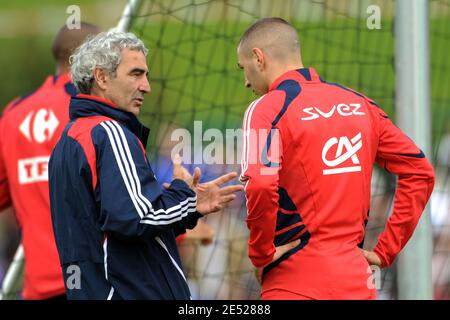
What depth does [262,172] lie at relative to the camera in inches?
150

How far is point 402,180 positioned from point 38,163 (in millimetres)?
2024

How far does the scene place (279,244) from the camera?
403 cm

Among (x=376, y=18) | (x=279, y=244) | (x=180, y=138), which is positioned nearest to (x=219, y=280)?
(x=180, y=138)

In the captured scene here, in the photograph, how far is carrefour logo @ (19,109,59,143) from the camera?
5.28 meters

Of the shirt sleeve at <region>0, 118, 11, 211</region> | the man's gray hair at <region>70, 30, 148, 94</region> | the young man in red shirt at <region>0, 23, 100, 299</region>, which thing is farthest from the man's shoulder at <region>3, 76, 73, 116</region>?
the man's gray hair at <region>70, 30, 148, 94</region>

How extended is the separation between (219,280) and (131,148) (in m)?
3.52

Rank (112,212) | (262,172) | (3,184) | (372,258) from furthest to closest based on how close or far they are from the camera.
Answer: (3,184), (372,258), (262,172), (112,212)

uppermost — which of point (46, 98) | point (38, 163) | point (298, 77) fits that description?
point (298, 77)

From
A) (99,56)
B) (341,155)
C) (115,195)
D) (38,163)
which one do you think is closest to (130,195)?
(115,195)

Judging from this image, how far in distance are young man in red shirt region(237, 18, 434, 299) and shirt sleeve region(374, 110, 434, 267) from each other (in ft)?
0.32
